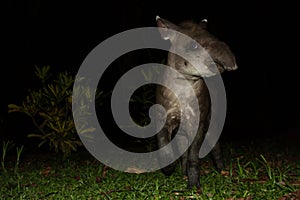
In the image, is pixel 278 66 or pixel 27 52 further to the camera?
pixel 278 66

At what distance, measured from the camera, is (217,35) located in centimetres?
1300

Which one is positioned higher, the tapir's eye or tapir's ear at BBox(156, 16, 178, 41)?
tapir's ear at BBox(156, 16, 178, 41)

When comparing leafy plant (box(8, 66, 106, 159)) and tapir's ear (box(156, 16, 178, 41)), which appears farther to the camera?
leafy plant (box(8, 66, 106, 159))

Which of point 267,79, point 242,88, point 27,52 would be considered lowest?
point 242,88

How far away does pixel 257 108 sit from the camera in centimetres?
1310

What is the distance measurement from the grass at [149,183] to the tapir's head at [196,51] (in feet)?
4.02

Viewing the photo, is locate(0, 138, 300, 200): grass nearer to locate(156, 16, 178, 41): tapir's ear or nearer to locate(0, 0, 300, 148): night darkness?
locate(156, 16, 178, 41): tapir's ear

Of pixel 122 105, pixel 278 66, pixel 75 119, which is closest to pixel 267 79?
pixel 278 66

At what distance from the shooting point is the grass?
4613mm

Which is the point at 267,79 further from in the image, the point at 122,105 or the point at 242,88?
the point at 122,105

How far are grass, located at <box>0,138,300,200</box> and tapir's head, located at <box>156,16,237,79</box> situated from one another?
1.23 m

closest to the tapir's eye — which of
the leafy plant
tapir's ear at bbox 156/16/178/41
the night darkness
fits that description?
tapir's ear at bbox 156/16/178/41

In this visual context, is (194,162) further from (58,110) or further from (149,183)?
(58,110)

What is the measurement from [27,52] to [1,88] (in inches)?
78.6
